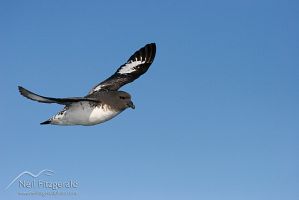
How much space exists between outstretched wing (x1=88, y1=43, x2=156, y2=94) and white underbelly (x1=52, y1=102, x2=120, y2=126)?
3.08 m

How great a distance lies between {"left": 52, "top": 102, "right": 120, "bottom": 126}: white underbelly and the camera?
16.6 meters

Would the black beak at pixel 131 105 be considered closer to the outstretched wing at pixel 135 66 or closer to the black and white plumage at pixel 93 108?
the black and white plumage at pixel 93 108

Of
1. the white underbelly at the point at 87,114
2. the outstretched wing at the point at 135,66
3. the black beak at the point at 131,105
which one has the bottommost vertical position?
the white underbelly at the point at 87,114

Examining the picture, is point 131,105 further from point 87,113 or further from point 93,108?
point 87,113

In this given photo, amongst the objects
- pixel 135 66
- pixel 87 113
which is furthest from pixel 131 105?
pixel 135 66

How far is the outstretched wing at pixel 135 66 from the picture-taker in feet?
65.7

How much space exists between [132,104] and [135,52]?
4.80 meters

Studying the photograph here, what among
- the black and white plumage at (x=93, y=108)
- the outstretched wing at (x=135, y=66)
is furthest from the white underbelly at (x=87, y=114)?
the outstretched wing at (x=135, y=66)

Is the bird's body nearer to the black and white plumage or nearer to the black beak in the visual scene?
the black and white plumage

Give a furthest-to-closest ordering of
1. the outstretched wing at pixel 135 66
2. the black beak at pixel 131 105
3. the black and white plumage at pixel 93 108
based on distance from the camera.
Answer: the outstretched wing at pixel 135 66
the black beak at pixel 131 105
the black and white plumage at pixel 93 108

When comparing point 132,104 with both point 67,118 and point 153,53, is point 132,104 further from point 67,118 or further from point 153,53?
point 153,53

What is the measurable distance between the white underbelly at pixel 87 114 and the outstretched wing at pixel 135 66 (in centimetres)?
308

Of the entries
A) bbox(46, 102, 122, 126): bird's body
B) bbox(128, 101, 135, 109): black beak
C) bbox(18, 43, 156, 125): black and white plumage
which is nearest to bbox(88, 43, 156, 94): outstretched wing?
bbox(18, 43, 156, 125): black and white plumage

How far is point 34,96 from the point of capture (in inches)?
593
